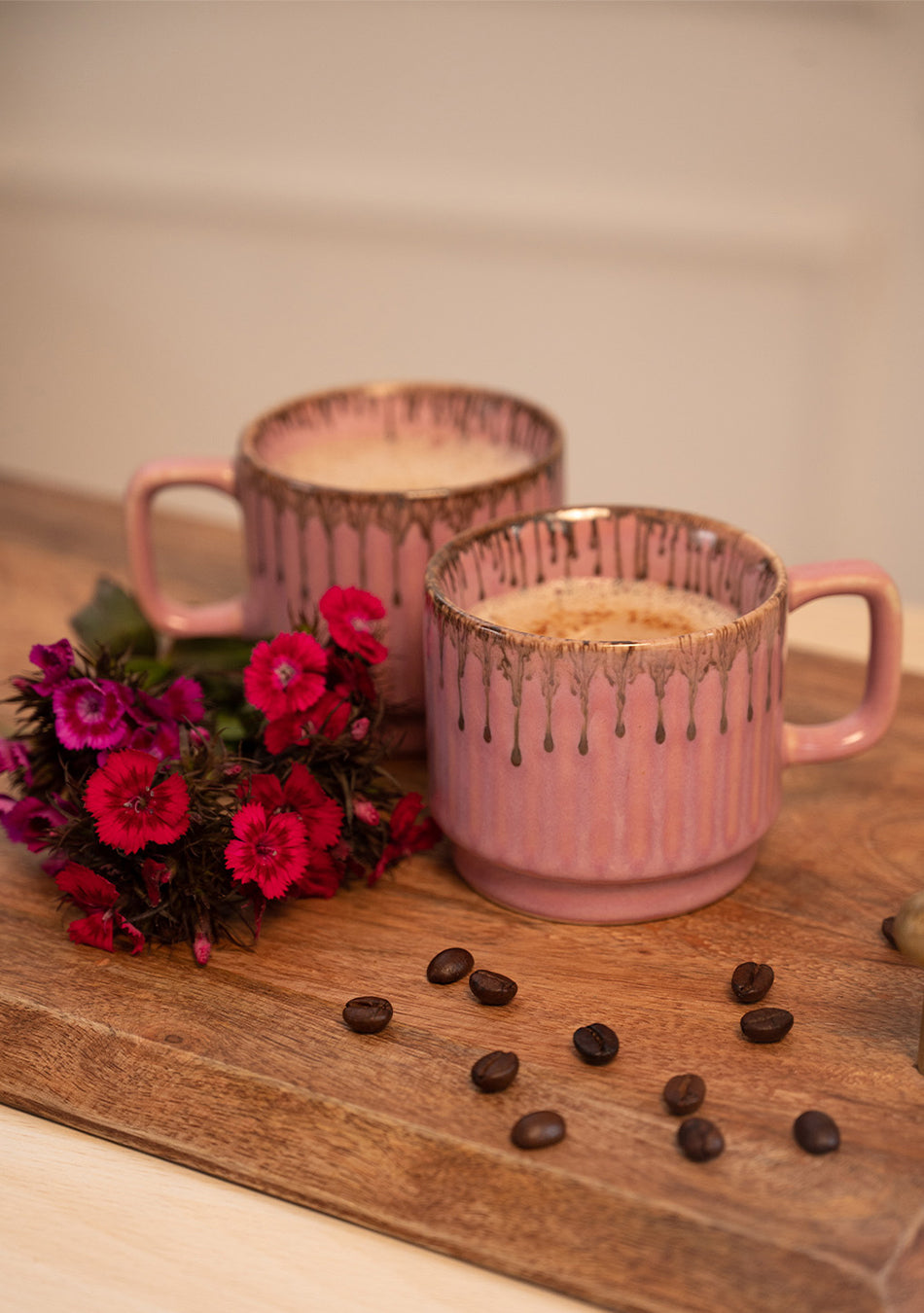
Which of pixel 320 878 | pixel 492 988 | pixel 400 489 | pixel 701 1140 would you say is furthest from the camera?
pixel 400 489

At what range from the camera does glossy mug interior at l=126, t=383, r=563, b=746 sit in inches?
38.6

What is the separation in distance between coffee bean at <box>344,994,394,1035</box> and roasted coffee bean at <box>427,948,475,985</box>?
0.04 m

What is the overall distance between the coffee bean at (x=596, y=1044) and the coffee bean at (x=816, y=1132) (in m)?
0.10

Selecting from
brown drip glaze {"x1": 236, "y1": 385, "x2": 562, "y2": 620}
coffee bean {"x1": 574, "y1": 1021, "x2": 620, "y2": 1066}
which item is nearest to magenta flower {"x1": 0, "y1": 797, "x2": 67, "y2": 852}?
brown drip glaze {"x1": 236, "y1": 385, "x2": 562, "y2": 620}

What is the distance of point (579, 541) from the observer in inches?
37.3

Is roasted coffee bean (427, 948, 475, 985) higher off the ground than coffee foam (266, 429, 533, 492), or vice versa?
coffee foam (266, 429, 533, 492)

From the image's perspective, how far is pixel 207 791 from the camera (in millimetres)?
867

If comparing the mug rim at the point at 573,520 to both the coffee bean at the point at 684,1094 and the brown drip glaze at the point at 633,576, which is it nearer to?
the brown drip glaze at the point at 633,576

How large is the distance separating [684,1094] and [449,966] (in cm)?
16

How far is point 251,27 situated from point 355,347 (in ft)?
1.70

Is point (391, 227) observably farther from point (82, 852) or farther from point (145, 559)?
point (82, 852)

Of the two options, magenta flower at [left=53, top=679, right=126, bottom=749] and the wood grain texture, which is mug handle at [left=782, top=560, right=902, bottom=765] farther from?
magenta flower at [left=53, top=679, right=126, bottom=749]

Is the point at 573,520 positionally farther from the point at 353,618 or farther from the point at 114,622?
the point at 114,622

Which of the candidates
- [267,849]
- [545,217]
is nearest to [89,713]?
[267,849]
